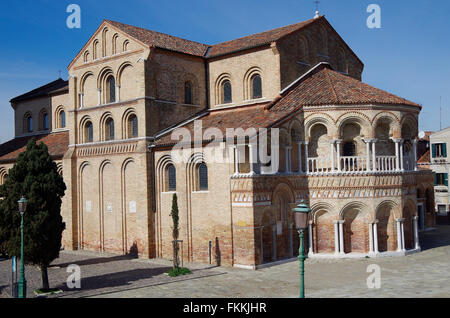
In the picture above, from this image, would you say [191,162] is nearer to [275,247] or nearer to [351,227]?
[275,247]

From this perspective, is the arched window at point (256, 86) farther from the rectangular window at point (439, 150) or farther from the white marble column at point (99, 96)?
the rectangular window at point (439, 150)

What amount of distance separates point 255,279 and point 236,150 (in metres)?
5.95

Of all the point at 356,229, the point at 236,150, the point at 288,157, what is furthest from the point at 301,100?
the point at 356,229

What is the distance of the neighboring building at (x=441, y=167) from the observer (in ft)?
136

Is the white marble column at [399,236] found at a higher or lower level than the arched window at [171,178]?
lower

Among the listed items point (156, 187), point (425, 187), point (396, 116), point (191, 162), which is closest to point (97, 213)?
point (156, 187)

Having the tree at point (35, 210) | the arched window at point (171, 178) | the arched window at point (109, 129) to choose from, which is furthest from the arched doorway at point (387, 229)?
the arched window at point (109, 129)

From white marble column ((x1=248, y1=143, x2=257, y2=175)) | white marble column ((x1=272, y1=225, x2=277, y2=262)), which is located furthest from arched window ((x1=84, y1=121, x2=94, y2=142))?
white marble column ((x1=272, y1=225, x2=277, y2=262))

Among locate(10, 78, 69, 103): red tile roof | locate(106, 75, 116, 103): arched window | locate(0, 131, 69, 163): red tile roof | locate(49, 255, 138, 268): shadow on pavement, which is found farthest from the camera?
locate(10, 78, 69, 103): red tile roof

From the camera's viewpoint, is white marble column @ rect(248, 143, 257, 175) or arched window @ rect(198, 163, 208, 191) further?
arched window @ rect(198, 163, 208, 191)

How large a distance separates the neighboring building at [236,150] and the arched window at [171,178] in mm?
93

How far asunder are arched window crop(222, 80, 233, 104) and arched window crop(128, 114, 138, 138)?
18.5ft

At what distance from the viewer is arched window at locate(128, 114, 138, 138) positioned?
89.6ft

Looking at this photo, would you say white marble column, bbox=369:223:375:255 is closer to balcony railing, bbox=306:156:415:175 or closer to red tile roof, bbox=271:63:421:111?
balcony railing, bbox=306:156:415:175
